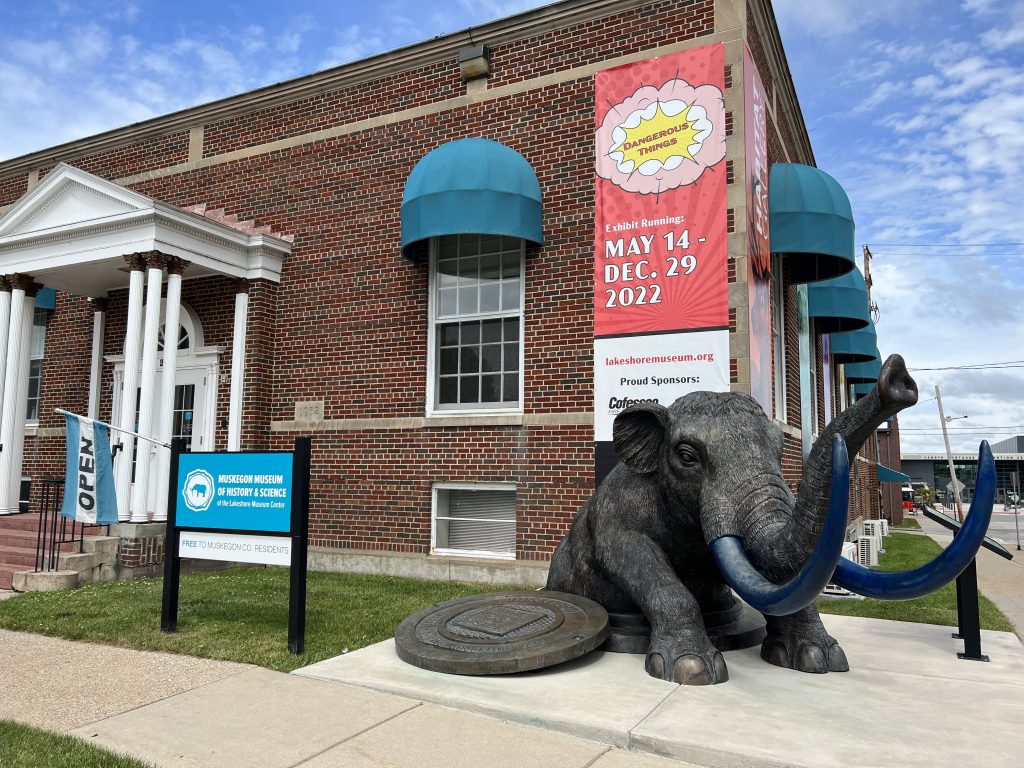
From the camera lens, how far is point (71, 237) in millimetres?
11438

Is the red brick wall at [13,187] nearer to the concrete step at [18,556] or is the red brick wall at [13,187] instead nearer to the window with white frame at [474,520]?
the concrete step at [18,556]

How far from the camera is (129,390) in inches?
409

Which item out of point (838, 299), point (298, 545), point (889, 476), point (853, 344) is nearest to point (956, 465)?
point (889, 476)

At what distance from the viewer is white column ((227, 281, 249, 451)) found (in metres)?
11.6

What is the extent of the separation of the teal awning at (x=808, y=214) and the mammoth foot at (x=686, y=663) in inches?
285

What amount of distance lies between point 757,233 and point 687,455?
19.2ft

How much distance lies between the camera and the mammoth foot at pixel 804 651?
492 centimetres

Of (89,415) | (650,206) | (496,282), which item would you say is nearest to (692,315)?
(650,206)

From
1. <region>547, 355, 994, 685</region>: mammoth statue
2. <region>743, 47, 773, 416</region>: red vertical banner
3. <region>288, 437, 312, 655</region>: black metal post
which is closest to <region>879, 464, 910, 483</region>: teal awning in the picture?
<region>743, 47, 773, 416</region>: red vertical banner

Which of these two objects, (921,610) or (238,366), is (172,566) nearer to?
(238,366)

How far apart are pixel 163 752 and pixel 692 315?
719 centimetres

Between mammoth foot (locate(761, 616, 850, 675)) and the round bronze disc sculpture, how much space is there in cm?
115

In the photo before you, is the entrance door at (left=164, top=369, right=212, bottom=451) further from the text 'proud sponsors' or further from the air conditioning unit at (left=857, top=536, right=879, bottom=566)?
the air conditioning unit at (left=857, top=536, right=879, bottom=566)

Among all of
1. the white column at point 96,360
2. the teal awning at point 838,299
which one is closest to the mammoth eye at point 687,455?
the teal awning at point 838,299
